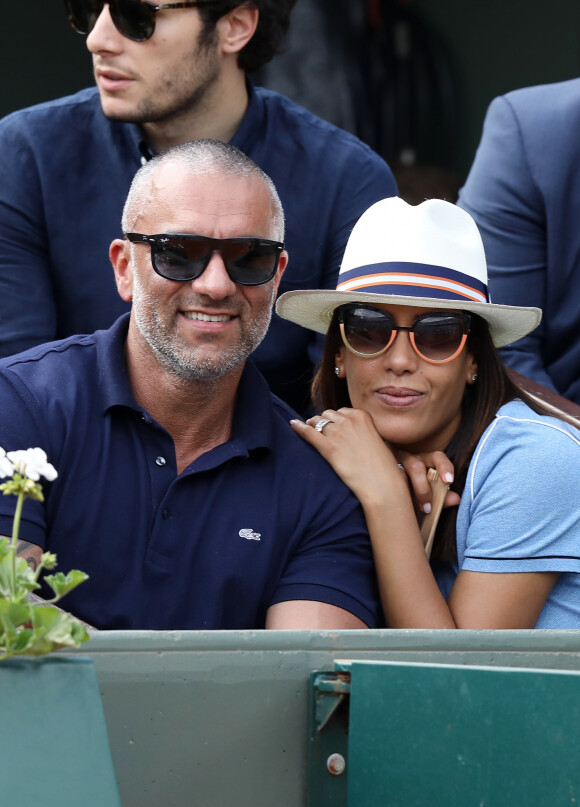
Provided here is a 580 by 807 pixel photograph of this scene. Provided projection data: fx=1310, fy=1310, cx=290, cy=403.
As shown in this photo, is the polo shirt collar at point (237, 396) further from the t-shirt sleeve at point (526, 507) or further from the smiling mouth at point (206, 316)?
the t-shirt sleeve at point (526, 507)

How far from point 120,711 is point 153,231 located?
105 cm

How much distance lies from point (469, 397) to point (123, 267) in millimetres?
713

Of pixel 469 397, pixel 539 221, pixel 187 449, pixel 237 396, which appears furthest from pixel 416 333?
pixel 539 221

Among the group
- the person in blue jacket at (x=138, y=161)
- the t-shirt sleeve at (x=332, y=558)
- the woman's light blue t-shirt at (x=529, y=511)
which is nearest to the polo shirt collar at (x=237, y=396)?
the t-shirt sleeve at (x=332, y=558)

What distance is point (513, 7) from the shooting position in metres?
4.85

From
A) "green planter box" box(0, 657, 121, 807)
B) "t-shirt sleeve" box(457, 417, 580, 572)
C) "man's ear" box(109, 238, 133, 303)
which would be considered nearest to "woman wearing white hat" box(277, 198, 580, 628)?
"t-shirt sleeve" box(457, 417, 580, 572)

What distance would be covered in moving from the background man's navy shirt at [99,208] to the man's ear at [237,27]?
124 millimetres

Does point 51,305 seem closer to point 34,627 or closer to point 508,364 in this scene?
point 508,364

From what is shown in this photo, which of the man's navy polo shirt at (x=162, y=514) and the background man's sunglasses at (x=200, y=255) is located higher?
the background man's sunglasses at (x=200, y=255)

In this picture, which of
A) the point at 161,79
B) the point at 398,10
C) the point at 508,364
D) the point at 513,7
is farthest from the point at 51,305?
the point at 513,7

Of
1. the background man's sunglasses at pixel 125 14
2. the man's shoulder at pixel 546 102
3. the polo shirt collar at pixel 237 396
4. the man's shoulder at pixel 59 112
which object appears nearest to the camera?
the polo shirt collar at pixel 237 396

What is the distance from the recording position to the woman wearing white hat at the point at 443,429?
2.25 m

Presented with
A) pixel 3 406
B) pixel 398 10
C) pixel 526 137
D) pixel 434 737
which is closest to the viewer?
pixel 434 737

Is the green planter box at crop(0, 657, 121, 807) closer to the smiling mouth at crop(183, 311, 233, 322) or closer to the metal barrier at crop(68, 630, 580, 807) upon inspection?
the metal barrier at crop(68, 630, 580, 807)
